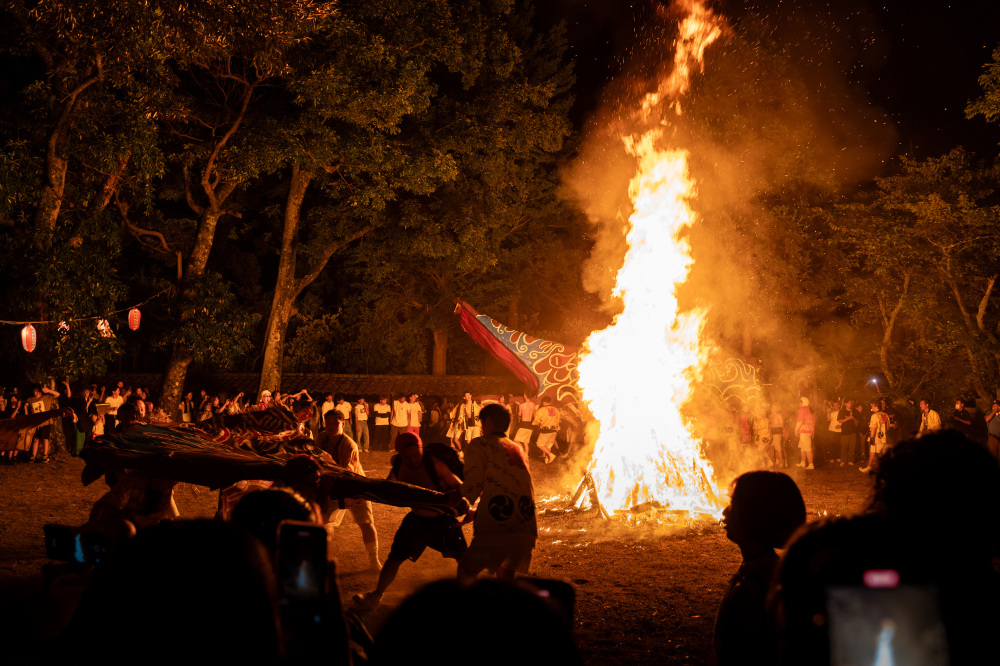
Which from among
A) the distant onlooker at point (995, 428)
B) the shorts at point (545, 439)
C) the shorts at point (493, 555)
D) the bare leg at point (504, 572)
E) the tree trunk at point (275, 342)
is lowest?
the bare leg at point (504, 572)

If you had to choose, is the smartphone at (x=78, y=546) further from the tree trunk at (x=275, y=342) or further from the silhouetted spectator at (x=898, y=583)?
the tree trunk at (x=275, y=342)

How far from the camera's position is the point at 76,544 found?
2.22m

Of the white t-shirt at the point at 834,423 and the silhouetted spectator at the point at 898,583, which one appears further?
the white t-shirt at the point at 834,423

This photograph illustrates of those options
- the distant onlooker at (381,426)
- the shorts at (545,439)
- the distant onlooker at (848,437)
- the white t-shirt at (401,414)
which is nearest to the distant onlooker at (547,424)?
the shorts at (545,439)

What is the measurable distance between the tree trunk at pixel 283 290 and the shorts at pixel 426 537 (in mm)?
17263

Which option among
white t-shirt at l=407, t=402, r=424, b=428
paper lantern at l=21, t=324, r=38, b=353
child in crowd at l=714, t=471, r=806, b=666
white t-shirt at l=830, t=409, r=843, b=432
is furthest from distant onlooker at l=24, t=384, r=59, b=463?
white t-shirt at l=830, t=409, r=843, b=432

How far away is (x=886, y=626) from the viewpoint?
1.48 metres

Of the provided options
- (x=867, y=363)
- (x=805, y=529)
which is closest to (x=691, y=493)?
(x=805, y=529)

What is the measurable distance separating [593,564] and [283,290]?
16989 mm

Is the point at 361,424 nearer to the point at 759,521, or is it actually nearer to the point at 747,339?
the point at 747,339

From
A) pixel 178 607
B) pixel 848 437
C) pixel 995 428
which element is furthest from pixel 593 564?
pixel 848 437

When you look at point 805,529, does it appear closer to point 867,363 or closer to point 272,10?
point 272,10

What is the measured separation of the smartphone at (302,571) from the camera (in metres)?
1.80

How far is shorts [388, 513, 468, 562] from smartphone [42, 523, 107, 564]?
424 centimetres
